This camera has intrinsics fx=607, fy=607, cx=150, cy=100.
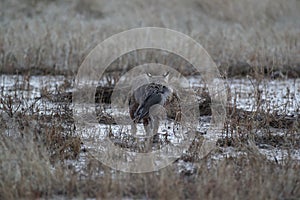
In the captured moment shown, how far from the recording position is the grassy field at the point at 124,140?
4414 mm

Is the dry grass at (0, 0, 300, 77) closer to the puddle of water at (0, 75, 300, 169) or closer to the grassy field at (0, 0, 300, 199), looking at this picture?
the grassy field at (0, 0, 300, 199)

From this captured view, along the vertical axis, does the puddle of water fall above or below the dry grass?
below

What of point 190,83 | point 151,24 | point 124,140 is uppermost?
point 151,24

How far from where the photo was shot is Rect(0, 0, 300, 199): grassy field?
4414mm

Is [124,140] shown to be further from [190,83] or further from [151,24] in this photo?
[151,24]

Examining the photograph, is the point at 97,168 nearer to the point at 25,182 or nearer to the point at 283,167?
the point at 25,182

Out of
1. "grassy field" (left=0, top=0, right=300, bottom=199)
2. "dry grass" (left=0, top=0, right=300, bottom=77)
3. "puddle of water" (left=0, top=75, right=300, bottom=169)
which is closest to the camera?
"grassy field" (left=0, top=0, right=300, bottom=199)

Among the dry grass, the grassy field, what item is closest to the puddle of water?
the grassy field

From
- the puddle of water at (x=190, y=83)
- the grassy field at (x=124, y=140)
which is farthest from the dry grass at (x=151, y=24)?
the puddle of water at (x=190, y=83)

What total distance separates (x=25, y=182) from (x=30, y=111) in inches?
80.1

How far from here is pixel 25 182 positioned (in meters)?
4.41

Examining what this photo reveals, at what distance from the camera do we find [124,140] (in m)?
5.73

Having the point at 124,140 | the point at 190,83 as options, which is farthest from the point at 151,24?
the point at 124,140

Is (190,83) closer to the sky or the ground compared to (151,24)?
closer to the ground
